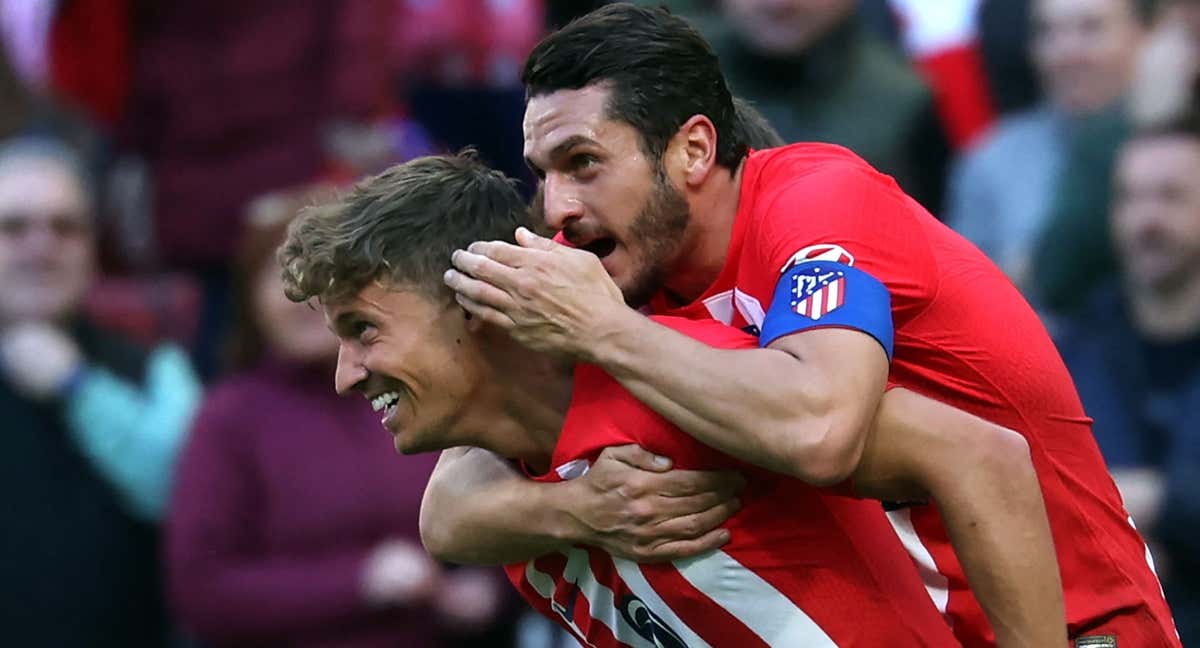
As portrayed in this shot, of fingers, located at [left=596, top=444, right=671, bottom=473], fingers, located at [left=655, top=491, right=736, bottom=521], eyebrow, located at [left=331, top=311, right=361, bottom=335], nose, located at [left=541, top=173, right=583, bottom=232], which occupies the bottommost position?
fingers, located at [left=655, top=491, right=736, bottom=521]

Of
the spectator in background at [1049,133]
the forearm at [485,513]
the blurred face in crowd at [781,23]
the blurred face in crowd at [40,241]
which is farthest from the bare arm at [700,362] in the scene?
the spectator in background at [1049,133]

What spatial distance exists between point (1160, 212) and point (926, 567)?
2.71 meters

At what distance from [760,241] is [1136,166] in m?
2.89

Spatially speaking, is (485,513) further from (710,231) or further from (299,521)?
(299,521)

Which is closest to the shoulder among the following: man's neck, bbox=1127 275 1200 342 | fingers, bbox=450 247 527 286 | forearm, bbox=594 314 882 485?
forearm, bbox=594 314 882 485

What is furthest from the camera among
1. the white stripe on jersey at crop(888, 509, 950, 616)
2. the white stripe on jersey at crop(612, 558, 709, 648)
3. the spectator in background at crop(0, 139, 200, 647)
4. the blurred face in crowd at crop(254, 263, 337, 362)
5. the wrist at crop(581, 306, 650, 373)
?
the spectator in background at crop(0, 139, 200, 647)

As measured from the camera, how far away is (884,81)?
709 cm

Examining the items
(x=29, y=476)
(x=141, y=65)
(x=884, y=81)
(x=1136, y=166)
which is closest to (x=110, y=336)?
(x=29, y=476)

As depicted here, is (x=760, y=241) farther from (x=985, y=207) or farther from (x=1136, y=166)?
(x=985, y=207)

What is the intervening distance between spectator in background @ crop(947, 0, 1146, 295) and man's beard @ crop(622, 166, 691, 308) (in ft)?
10.8

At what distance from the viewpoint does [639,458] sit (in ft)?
12.4

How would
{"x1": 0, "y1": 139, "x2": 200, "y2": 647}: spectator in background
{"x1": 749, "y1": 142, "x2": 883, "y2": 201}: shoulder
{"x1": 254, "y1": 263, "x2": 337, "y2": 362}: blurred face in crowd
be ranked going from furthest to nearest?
{"x1": 0, "y1": 139, "x2": 200, "y2": 647}: spectator in background < {"x1": 254, "y1": 263, "x2": 337, "y2": 362}: blurred face in crowd < {"x1": 749, "y1": 142, "x2": 883, "y2": 201}: shoulder

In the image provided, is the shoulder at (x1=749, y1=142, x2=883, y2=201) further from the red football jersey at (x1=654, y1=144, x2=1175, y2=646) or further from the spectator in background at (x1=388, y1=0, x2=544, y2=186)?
the spectator in background at (x1=388, y1=0, x2=544, y2=186)

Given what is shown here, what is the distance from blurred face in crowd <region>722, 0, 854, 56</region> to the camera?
22.6ft
